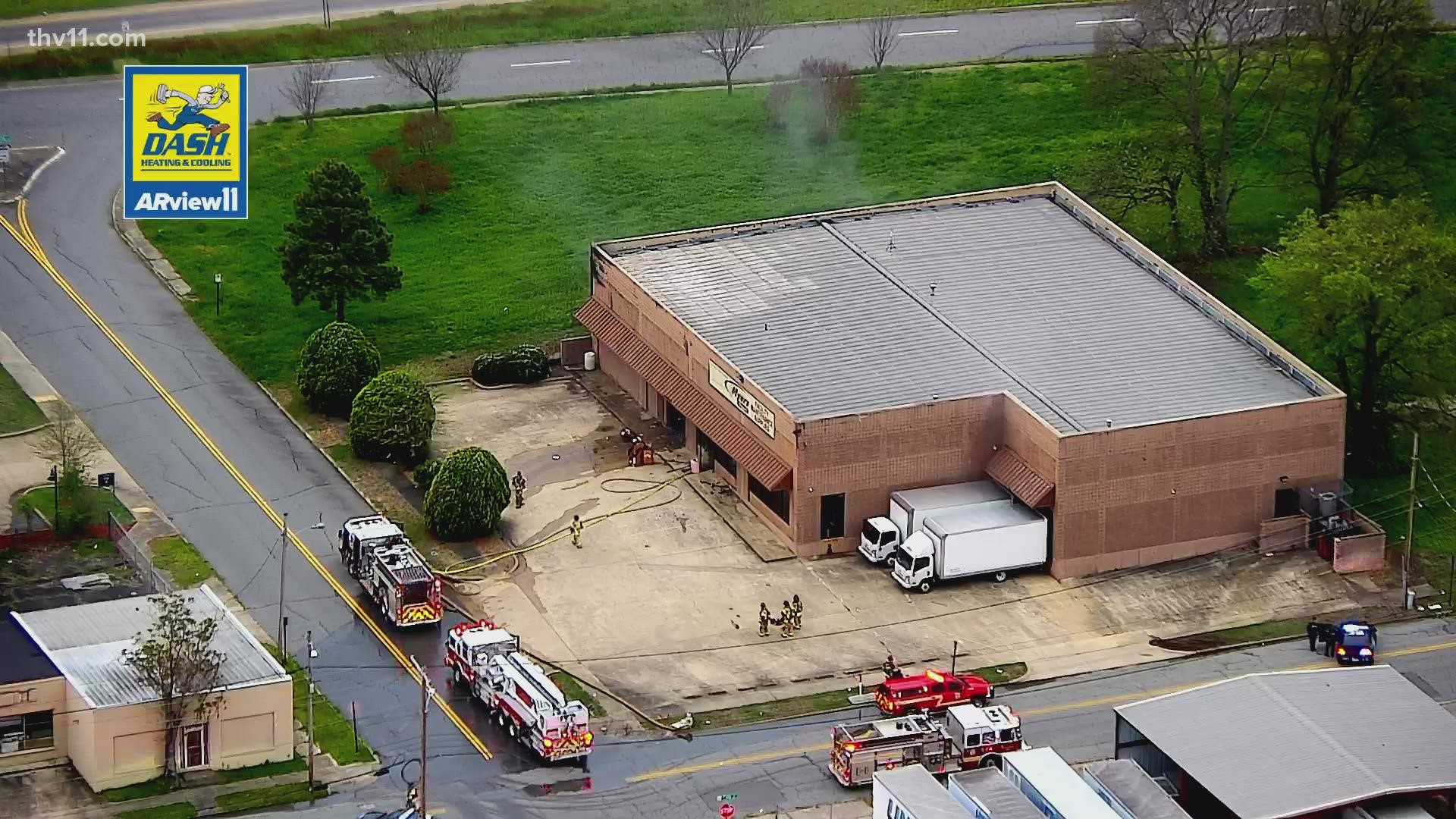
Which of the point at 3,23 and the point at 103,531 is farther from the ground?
the point at 3,23

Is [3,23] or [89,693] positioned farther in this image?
[3,23]

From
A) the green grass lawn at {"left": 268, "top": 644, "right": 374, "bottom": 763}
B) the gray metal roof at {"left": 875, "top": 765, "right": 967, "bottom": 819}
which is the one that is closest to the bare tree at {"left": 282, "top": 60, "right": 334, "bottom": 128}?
the green grass lawn at {"left": 268, "top": 644, "right": 374, "bottom": 763}

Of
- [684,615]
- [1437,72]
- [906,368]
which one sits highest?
[1437,72]

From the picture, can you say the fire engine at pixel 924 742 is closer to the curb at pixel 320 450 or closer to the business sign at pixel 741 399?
the business sign at pixel 741 399

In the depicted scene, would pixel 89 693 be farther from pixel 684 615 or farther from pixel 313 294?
pixel 313 294

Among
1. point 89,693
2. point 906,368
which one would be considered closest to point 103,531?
point 89,693

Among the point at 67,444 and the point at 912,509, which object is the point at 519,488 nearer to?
the point at 912,509

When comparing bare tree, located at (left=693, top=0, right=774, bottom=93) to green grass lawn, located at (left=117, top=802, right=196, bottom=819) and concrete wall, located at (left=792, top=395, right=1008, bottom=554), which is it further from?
green grass lawn, located at (left=117, top=802, right=196, bottom=819)

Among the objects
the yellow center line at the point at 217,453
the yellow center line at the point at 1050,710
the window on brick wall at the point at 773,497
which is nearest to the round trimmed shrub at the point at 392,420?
the yellow center line at the point at 217,453
